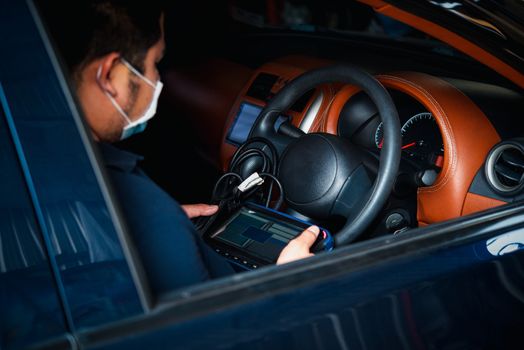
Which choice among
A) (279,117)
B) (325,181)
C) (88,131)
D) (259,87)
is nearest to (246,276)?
(88,131)

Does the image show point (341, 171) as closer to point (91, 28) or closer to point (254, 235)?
point (254, 235)

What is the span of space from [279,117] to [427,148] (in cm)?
54

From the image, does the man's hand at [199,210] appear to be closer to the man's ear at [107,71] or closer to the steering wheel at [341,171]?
the steering wheel at [341,171]

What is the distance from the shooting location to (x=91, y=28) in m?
1.19

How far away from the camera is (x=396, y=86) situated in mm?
2275

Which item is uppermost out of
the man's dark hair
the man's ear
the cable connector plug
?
the man's dark hair

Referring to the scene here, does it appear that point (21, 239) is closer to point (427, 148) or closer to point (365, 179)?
point (365, 179)

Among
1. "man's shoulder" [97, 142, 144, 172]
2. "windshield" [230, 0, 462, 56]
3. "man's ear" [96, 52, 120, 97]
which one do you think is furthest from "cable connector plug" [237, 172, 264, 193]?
"windshield" [230, 0, 462, 56]

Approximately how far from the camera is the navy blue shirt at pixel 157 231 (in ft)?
3.66

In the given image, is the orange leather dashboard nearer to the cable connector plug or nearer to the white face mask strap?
the cable connector plug

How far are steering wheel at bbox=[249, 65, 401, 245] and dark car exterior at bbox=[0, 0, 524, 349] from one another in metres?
0.41

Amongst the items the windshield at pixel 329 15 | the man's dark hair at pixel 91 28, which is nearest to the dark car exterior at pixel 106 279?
the man's dark hair at pixel 91 28

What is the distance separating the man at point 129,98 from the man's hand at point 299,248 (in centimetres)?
16

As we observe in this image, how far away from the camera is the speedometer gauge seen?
224 cm
